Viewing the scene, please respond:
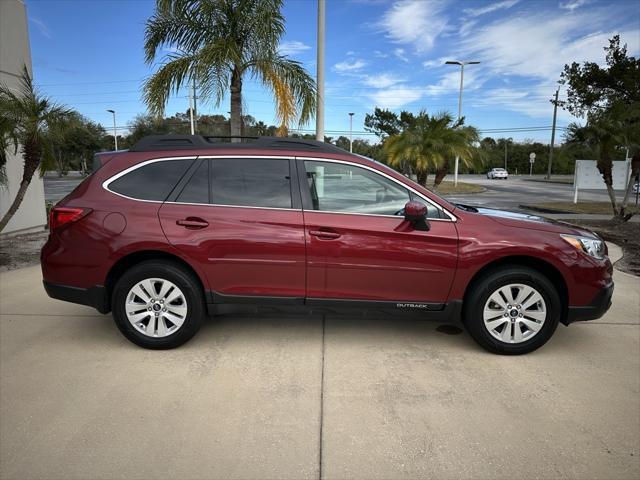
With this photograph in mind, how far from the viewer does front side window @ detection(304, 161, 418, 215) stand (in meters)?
3.67

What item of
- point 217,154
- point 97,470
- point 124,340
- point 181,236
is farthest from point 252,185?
point 97,470

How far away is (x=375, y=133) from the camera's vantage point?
2020 inches

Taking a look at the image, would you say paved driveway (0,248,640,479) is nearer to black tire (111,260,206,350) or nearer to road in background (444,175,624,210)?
black tire (111,260,206,350)

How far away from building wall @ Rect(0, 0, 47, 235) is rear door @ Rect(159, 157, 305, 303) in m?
6.18

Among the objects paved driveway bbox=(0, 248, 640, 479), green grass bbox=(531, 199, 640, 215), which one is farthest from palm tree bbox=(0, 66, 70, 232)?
green grass bbox=(531, 199, 640, 215)

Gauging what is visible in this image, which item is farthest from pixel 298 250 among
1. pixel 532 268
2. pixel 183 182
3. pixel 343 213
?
Answer: pixel 532 268

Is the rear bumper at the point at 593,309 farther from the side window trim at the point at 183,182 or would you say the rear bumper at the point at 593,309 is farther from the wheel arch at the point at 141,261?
the side window trim at the point at 183,182

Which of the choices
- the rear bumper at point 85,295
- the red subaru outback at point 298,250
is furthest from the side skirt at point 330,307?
the rear bumper at point 85,295

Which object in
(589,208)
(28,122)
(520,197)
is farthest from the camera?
(520,197)

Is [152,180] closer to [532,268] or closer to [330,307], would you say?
[330,307]

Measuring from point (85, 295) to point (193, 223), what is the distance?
3.73ft

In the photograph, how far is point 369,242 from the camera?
3.56m

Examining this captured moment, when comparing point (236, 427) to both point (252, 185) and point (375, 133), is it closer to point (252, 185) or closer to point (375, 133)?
point (252, 185)

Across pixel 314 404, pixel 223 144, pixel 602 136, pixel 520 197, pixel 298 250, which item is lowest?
pixel 314 404
